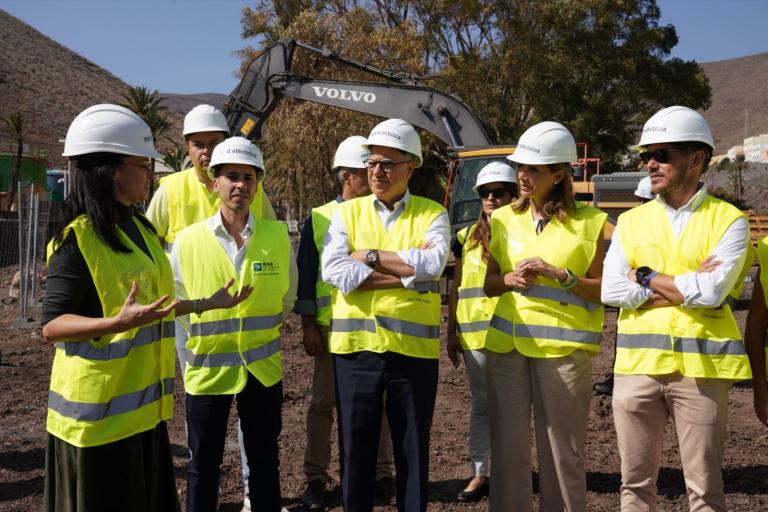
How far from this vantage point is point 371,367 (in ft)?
12.0

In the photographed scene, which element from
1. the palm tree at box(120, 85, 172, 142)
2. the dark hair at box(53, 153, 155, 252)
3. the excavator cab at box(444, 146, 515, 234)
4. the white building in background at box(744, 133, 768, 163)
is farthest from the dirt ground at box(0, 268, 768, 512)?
the white building in background at box(744, 133, 768, 163)

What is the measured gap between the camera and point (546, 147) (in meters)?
3.67

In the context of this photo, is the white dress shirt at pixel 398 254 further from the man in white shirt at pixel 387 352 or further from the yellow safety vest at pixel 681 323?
the yellow safety vest at pixel 681 323

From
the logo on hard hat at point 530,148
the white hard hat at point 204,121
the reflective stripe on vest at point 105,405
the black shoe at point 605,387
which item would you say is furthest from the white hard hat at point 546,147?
the black shoe at point 605,387

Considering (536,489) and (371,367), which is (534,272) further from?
(536,489)

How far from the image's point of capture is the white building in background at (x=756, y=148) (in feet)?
278

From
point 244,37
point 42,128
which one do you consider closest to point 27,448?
point 244,37

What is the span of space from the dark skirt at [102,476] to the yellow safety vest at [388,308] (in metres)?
1.18

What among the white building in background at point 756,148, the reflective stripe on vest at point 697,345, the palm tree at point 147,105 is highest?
the white building in background at point 756,148

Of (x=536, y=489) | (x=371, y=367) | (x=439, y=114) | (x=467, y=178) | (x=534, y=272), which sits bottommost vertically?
(x=536, y=489)

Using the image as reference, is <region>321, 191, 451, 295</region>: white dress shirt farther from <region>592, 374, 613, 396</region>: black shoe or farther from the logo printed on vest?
<region>592, 374, 613, 396</region>: black shoe

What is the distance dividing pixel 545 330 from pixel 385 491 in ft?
5.80

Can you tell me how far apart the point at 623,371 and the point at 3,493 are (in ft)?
13.6

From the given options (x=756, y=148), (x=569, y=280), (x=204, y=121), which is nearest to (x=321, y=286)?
(x=204, y=121)
